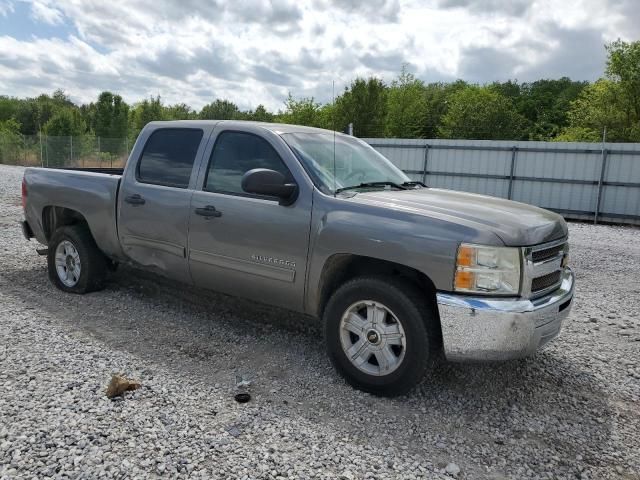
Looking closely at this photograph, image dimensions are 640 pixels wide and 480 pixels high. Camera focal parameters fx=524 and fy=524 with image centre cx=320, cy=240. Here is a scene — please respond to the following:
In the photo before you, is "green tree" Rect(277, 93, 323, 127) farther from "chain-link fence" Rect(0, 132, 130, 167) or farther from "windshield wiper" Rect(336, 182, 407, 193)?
"windshield wiper" Rect(336, 182, 407, 193)

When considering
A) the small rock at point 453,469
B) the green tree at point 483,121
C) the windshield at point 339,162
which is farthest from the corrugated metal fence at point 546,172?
the green tree at point 483,121

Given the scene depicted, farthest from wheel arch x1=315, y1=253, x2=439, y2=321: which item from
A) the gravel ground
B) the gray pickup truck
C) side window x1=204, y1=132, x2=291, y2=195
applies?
side window x1=204, y1=132, x2=291, y2=195

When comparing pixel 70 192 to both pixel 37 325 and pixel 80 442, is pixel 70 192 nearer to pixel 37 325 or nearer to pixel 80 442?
pixel 37 325

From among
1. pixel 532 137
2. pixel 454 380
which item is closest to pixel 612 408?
pixel 454 380

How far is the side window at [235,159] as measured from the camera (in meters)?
4.21

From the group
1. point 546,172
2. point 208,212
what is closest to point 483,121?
point 546,172

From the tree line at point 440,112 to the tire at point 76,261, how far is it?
43.8 feet

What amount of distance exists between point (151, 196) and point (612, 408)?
4.05 metres

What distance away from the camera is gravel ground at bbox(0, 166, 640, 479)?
111 inches

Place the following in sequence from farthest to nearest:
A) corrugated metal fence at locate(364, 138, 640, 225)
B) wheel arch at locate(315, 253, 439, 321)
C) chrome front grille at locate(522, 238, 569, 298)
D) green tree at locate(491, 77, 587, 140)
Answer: green tree at locate(491, 77, 587, 140)
corrugated metal fence at locate(364, 138, 640, 225)
wheel arch at locate(315, 253, 439, 321)
chrome front grille at locate(522, 238, 569, 298)

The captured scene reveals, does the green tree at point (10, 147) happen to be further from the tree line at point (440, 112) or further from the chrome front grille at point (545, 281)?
the chrome front grille at point (545, 281)

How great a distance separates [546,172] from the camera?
16234mm

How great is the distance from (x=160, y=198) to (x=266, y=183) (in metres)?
1.45

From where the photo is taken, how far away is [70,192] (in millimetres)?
5551
